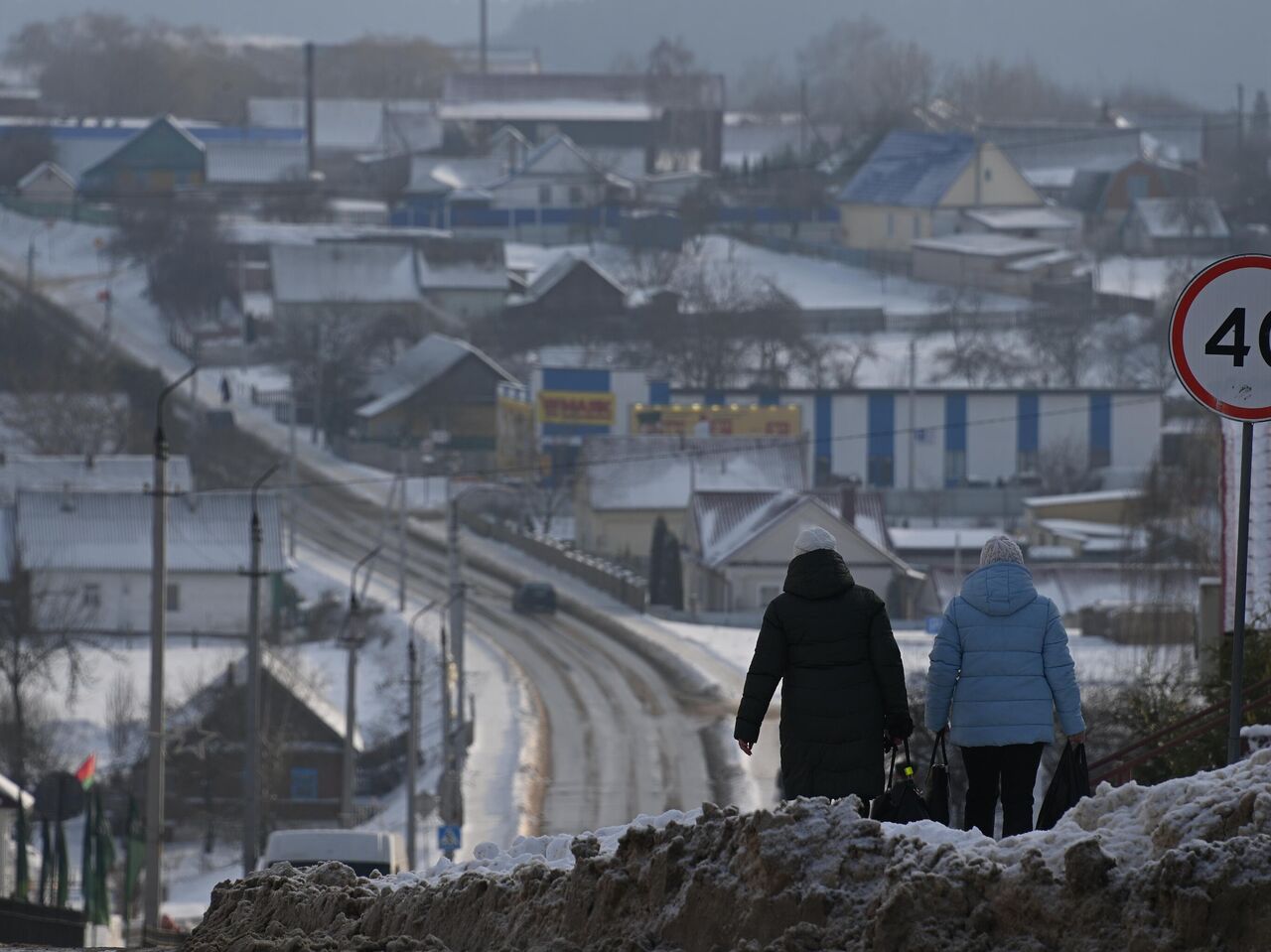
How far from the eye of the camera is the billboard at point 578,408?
59.2 meters

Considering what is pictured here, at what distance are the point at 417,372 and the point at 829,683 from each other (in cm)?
5929

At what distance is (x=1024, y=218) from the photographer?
93.5 m

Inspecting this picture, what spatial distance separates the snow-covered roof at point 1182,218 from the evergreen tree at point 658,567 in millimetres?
52220

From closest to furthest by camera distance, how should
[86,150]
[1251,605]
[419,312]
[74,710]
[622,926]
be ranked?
[622,926] → [1251,605] → [74,710] → [419,312] → [86,150]

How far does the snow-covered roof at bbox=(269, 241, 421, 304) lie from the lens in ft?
251

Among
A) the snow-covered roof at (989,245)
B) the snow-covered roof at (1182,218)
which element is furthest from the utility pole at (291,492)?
the snow-covered roof at (1182,218)

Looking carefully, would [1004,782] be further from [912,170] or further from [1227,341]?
[912,170]

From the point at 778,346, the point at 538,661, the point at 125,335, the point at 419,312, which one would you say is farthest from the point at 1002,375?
the point at 538,661

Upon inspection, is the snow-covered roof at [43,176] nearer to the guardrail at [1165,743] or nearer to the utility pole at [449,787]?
the utility pole at [449,787]

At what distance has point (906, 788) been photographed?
20.2ft

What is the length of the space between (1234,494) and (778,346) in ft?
190

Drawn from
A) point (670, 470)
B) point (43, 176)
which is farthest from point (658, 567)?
point (43, 176)

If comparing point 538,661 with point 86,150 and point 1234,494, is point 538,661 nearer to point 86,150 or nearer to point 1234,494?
point 1234,494

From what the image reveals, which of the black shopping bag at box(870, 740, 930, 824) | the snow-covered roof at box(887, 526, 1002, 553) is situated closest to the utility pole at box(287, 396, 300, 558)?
the snow-covered roof at box(887, 526, 1002, 553)
